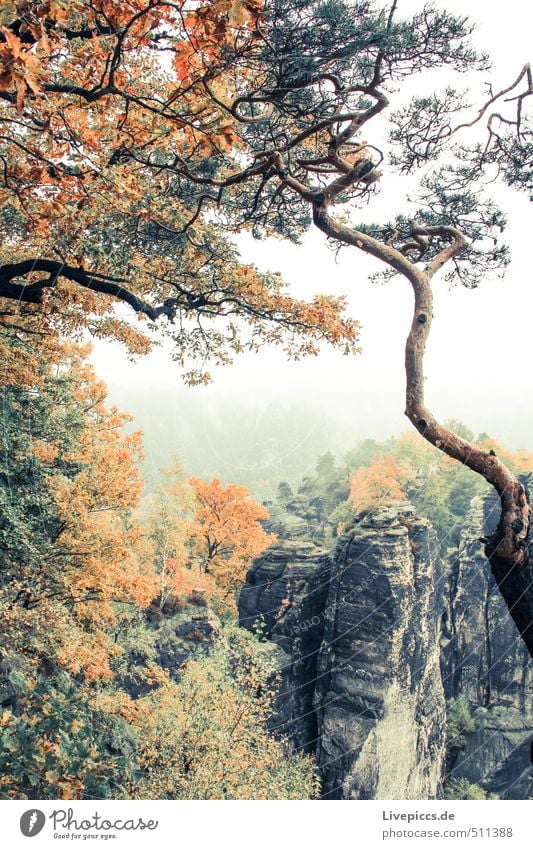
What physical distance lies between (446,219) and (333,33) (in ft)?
7.27

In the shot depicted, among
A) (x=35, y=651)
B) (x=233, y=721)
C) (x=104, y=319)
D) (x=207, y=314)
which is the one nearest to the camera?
(x=207, y=314)

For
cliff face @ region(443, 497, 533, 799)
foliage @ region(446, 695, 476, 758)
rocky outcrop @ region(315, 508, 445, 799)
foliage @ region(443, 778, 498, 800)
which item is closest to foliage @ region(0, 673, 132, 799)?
rocky outcrop @ region(315, 508, 445, 799)

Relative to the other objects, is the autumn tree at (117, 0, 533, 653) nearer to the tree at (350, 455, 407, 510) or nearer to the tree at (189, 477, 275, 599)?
the tree at (189, 477, 275, 599)

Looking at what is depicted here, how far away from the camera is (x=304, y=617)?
15328 millimetres

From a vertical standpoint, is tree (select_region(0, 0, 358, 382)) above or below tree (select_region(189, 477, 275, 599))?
above

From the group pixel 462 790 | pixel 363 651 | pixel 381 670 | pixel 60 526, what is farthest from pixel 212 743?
pixel 462 790

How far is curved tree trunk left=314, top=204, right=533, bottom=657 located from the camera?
327cm

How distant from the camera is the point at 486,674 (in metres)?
20.2

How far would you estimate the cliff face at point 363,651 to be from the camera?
1306cm

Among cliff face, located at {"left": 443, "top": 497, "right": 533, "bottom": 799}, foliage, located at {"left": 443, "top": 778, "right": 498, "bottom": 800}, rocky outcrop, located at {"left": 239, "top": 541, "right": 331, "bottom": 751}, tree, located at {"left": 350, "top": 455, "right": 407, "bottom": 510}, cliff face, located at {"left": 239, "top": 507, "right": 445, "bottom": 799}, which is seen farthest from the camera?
tree, located at {"left": 350, "top": 455, "right": 407, "bottom": 510}

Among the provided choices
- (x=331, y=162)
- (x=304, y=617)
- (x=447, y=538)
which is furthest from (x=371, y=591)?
(x=447, y=538)

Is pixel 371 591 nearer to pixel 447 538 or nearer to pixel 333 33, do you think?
pixel 333 33

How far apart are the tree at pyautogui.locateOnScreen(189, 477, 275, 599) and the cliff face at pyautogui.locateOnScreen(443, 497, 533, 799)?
796cm

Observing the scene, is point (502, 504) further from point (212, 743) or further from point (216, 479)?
point (216, 479)
